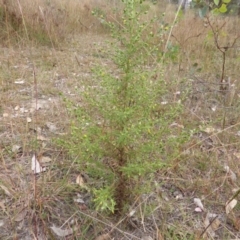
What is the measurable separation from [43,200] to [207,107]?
171cm

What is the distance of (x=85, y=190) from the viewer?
1.52m

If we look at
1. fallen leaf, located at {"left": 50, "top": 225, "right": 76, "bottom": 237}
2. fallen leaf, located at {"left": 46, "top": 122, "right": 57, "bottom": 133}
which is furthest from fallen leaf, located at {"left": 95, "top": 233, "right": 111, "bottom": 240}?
fallen leaf, located at {"left": 46, "top": 122, "right": 57, "bottom": 133}

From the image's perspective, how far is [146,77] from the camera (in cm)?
128

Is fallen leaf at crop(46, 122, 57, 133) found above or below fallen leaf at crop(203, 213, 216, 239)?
above

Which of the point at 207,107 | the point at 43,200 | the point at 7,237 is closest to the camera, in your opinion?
the point at 7,237

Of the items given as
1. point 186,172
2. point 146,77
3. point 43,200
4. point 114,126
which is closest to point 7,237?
point 43,200

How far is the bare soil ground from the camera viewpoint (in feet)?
4.33

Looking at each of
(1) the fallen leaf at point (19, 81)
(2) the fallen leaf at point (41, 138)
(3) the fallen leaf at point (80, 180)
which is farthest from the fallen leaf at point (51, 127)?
(1) the fallen leaf at point (19, 81)

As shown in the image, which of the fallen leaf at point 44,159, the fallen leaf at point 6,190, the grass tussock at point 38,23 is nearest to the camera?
the fallen leaf at point 6,190

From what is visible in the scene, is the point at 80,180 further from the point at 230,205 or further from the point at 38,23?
the point at 38,23

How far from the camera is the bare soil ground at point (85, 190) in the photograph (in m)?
1.32

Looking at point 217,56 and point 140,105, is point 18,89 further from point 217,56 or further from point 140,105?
point 217,56

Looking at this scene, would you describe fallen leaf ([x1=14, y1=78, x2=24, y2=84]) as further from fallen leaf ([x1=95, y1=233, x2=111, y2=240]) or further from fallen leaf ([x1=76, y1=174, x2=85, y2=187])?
fallen leaf ([x1=95, y1=233, x2=111, y2=240])

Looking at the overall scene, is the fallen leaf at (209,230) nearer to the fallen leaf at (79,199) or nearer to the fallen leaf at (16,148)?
the fallen leaf at (79,199)
